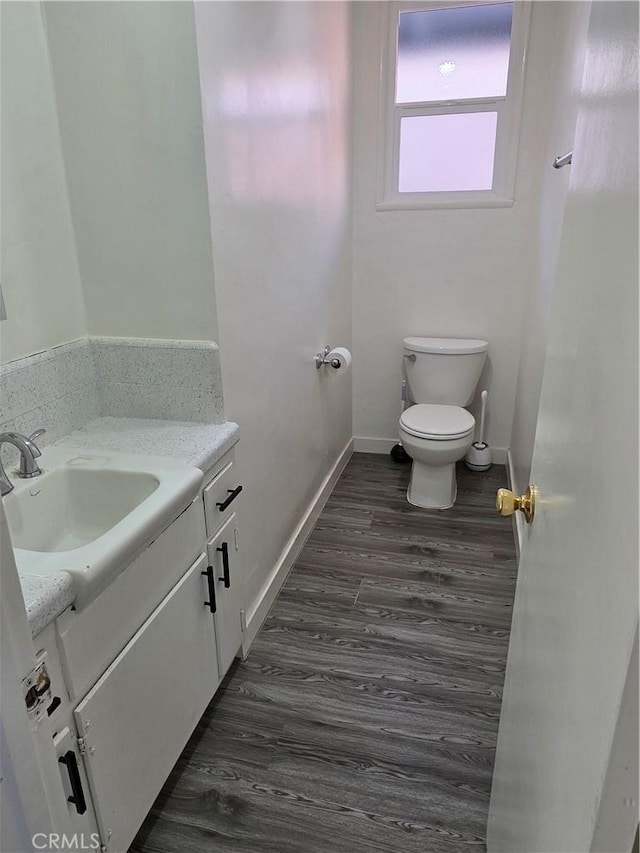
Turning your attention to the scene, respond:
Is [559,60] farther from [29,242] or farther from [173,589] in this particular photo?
[173,589]

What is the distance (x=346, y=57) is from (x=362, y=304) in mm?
1217

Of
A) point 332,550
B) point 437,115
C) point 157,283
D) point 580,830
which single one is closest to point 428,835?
point 580,830

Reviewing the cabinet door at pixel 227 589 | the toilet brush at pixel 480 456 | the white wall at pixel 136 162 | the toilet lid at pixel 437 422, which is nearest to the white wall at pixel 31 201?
the white wall at pixel 136 162

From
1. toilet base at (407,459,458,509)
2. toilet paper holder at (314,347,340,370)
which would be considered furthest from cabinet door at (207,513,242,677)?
toilet base at (407,459,458,509)

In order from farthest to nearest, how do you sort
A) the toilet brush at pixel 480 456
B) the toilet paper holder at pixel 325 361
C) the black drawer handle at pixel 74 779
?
the toilet brush at pixel 480 456 < the toilet paper holder at pixel 325 361 < the black drawer handle at pixel 74 779

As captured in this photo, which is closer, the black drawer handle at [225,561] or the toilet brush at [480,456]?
the black drawer handle at [225,561]

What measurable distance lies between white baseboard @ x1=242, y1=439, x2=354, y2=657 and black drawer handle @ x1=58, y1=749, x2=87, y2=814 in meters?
0.87

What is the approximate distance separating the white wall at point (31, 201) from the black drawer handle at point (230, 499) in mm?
648

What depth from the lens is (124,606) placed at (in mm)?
1203

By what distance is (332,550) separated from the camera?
8.55 feet

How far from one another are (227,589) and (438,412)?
1.61 meters

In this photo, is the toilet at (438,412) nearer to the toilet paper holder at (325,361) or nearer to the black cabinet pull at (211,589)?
the toilet paper holder at (325,361)

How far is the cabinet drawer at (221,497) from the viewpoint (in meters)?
1.58

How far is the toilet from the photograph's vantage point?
278 centimetres
